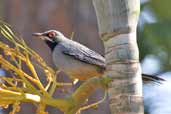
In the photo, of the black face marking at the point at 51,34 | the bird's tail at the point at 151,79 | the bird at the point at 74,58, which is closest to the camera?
the bird's tail at the point at 151,79

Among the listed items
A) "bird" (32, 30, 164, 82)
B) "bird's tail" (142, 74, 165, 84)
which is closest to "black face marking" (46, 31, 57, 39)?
"bird" (32, 30, 164, 82)

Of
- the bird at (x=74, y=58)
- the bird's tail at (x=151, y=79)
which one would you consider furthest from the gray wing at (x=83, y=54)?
the bird's tail at (x=151, y=79)

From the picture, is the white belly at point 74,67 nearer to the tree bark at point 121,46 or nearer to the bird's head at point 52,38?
the bird's head at point 52,38

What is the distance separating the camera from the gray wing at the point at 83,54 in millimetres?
3687

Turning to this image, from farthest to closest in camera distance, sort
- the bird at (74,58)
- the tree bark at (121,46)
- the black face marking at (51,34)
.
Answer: the black face marking at (51,34) → the bird at (74,58) → the tree bark at (121,46)

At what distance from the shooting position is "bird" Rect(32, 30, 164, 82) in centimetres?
368

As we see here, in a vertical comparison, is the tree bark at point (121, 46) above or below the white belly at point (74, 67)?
below

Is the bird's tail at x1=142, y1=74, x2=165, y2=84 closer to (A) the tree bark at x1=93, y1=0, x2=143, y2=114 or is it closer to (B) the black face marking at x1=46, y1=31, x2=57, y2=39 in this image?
(A) the tree bark at x1=93, y1=0, x2=143, y2=114

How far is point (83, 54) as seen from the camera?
3912 mm

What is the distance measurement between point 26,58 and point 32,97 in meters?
0.38

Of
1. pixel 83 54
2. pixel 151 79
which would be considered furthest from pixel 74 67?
pixel 151 79

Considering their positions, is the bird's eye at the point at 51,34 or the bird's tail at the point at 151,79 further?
the bird's eye at the point at 51,34

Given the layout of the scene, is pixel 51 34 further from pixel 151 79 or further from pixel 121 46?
pixel 121 46

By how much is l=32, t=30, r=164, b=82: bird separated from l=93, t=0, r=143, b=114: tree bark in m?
1.40
